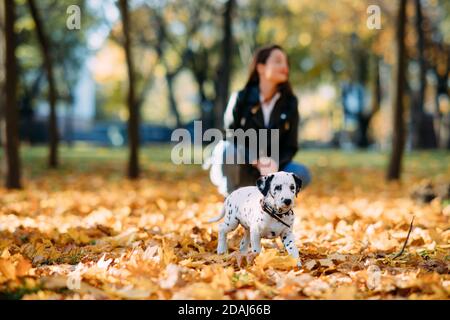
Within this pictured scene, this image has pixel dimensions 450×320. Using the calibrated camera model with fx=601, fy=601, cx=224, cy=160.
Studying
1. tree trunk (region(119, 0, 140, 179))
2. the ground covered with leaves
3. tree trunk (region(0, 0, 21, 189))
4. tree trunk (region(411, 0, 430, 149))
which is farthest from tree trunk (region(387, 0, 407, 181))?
tree trunk (region(411, 0, 430, 149))

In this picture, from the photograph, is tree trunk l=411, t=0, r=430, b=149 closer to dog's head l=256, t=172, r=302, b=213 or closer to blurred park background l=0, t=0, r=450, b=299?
blurred park background l=0, t=0, r=450, b=299

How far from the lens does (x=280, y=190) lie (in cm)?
381

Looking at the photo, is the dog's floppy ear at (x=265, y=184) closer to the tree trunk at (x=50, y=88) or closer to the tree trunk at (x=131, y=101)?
the tree trunk at (x=131, y=101)

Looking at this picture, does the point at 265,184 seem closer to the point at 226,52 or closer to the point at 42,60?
the point at 226,52

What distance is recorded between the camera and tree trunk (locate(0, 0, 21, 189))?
10.2 m

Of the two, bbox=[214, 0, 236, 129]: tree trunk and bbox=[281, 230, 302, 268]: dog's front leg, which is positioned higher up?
bbox=[214, 0, 236, 129]: tree trunk

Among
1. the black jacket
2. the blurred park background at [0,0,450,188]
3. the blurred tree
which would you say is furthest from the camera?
the blurred tree

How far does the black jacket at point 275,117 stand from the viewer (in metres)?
5.65

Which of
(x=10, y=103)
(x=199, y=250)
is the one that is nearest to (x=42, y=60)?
(x=10, y=103)

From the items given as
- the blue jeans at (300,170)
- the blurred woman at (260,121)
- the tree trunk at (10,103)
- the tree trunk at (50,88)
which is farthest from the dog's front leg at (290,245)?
the tree trunk at (50,88)

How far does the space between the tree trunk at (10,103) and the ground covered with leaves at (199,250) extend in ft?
2.00

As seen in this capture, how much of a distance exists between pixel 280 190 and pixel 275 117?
193cm

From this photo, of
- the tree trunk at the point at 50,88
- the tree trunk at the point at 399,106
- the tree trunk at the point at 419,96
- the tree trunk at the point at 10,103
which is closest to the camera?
the tree trunk at the point at 10,103

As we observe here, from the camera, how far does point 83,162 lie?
58.5 feet
